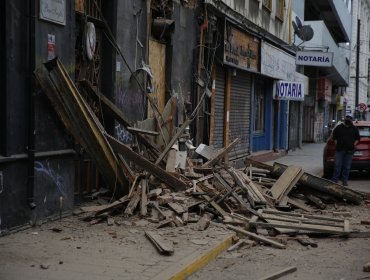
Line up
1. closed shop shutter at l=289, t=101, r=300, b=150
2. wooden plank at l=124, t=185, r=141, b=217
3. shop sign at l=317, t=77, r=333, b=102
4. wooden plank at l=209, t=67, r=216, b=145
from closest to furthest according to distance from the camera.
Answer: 1. wooden plank at l=124, t=185, r=141, b=217
2. wooden plank at l=209, t=67, r=216, b=145
3. closed shop shutter at l=289, t=101, r=300, b=150
4. shop sign at l=317, t=77, r=333, b=102

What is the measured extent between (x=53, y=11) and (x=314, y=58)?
17512 mm

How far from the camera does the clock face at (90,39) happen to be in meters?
9.40

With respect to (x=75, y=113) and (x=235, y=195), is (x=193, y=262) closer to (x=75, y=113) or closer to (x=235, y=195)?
(x=75, y=113)

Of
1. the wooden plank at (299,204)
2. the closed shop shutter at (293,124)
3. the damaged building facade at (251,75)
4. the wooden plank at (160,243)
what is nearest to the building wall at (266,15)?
the damaged building facade at (251,75)

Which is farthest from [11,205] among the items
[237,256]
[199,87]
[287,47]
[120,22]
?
[287,47]

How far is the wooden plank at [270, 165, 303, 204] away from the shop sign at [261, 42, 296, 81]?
29.4 ft

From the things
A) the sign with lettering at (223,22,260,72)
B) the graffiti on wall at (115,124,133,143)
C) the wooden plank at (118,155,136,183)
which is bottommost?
the wooden plank at (118,155,136,183)

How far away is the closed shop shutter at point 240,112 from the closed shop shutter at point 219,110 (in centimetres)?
87

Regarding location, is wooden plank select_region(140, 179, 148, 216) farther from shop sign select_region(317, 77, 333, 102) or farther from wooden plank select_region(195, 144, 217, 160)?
shop sign select_region(317, 77, 333, 102)

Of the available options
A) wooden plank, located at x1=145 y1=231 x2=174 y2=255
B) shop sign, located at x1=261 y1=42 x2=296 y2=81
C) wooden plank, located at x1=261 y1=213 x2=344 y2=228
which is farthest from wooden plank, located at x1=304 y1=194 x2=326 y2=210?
shop sign, located at x1=261 y1=42 x2=296 y2=81

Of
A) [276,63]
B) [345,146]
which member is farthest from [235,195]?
[276,63]

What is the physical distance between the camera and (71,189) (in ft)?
28.6

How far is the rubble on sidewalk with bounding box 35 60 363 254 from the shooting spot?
812cm

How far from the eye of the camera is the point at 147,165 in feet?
29.3
